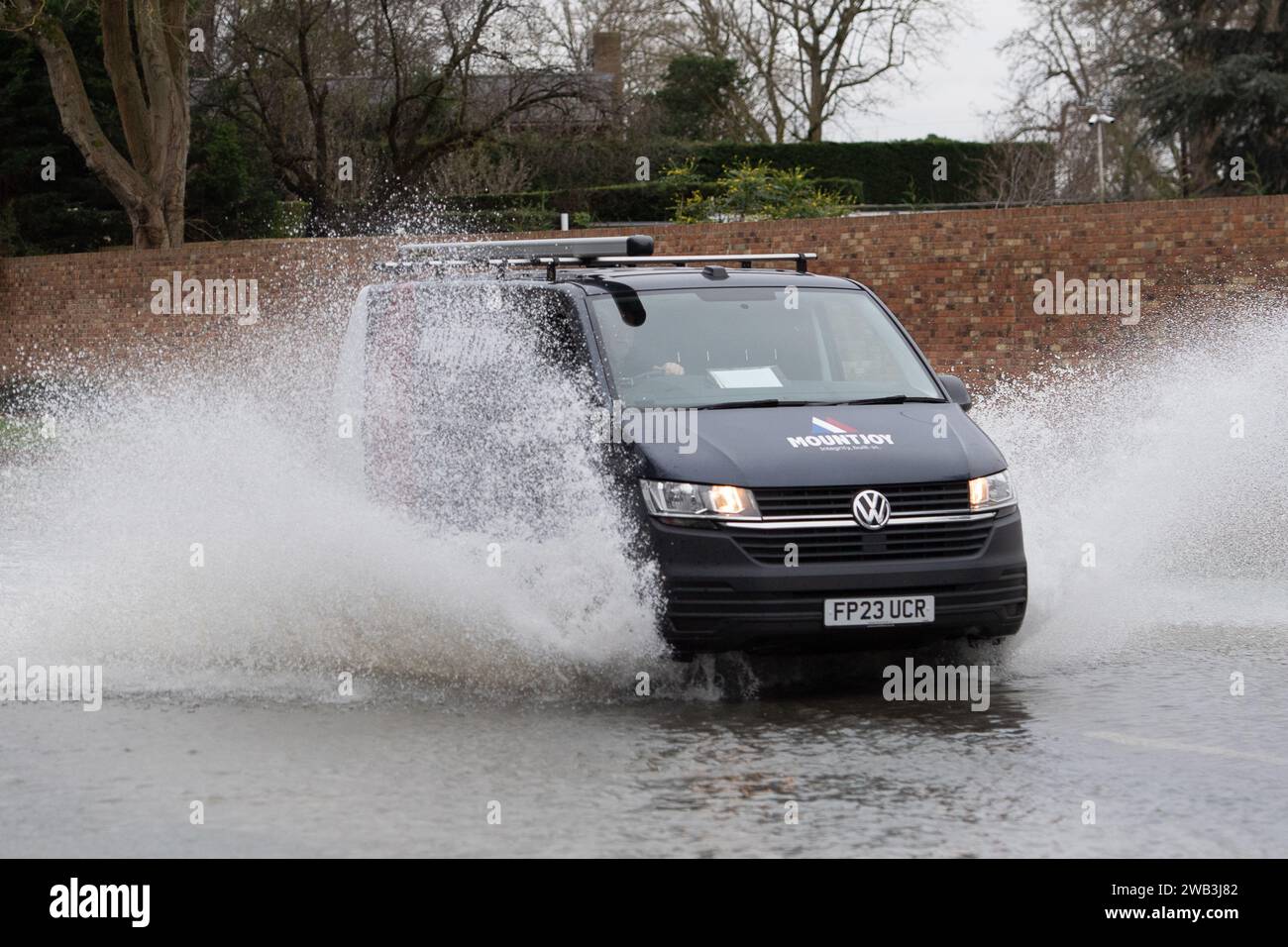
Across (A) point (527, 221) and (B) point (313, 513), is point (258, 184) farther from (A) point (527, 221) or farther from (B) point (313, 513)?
(B) point (313, 513)

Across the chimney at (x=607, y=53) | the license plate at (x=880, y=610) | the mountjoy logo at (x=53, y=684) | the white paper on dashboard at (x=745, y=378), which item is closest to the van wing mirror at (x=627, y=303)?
the white paper on dashboard at (x=745, y=378)

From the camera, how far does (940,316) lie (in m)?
22.3

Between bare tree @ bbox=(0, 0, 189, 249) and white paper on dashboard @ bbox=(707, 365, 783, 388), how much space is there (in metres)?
28.2

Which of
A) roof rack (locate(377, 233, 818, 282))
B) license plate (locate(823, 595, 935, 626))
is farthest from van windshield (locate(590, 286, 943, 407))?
license plate (locate(823, 595, 935, 626))

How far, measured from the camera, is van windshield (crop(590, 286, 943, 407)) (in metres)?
9.25

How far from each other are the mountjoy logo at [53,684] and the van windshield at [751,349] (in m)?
2.73

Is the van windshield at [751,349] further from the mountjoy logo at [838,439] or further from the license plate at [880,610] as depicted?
the license plate at [880,610]

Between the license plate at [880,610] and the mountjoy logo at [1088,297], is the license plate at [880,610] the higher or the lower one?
the lower one

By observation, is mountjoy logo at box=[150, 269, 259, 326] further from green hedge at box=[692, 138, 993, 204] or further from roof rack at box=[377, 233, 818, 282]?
green hedge at box=[692, 138, 993, 204]
